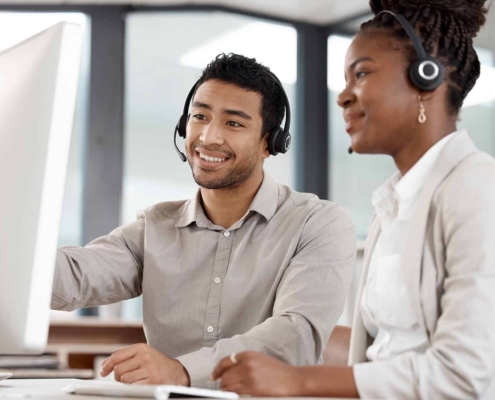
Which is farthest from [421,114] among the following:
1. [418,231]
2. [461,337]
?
[461,337]

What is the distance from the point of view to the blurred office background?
4551 mm

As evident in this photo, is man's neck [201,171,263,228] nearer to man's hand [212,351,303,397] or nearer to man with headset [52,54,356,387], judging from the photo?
man with headset [52,54,356,387]

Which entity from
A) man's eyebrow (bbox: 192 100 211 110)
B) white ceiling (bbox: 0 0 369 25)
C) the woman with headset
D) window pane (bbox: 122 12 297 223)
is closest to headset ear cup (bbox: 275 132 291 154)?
man's eyebrow (bbox: 192 100 211 110)

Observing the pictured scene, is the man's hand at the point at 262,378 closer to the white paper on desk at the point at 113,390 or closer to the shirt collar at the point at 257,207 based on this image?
the white paper on desk at the point at 113,390

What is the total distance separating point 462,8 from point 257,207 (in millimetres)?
793

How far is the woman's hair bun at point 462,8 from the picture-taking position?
4.12 ft

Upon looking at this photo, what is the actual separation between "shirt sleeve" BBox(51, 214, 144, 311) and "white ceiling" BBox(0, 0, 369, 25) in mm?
2911

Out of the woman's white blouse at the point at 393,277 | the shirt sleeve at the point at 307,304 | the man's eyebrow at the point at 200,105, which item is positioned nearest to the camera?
the woman's white blouse at the point at 393,277

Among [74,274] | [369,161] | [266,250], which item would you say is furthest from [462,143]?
[369,161]

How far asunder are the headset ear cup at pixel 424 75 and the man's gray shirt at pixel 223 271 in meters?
0.67

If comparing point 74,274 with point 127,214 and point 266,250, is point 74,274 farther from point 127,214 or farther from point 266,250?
point 127,214

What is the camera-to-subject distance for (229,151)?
1.96m

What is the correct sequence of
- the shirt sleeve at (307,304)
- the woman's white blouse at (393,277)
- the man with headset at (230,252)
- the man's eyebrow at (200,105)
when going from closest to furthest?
the woman's white blouse at (393,277)
the shirt sleeve at (307,304)
the man with headset at (230,252)
the man's eyebrow at (200,105)

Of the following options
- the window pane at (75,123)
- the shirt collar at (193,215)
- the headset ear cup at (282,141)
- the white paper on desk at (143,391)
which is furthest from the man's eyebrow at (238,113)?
the window pane at (75,123)
